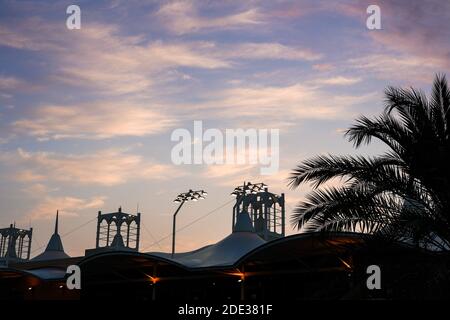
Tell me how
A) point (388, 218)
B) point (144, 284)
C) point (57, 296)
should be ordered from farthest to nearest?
point (57, 296), point (144, 284), point (388, 218)

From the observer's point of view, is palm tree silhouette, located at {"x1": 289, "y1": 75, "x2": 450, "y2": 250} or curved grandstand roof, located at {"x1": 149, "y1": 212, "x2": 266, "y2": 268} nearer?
palm tree silhouette, located at {"x1": 289, "y1": 75, "x2": 450, "y2": 250}

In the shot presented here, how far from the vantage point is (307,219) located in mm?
18359

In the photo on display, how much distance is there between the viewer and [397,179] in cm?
1750

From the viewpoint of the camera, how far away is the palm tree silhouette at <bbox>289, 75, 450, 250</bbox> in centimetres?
1686

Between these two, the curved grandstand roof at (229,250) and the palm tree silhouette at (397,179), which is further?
the curved grandstand roof at (229,250)

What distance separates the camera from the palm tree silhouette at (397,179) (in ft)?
55.3

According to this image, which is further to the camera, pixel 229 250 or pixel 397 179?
pixel 229 250

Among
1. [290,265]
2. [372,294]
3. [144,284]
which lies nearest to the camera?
[372,294]

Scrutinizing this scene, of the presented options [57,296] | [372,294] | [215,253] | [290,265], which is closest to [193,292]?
[215,253]

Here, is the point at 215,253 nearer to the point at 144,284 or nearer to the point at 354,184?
the point at 144,284
